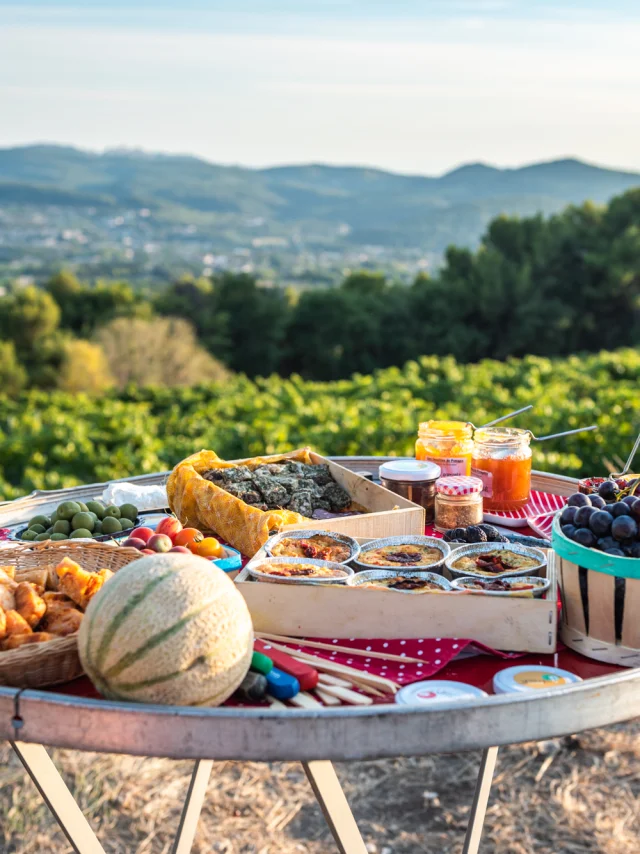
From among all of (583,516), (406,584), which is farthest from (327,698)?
(583,516)

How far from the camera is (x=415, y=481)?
2906mm

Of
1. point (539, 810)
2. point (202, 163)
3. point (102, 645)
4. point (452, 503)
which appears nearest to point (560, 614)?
point (452, 503)

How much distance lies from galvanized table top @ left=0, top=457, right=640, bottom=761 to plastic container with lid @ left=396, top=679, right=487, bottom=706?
9cm

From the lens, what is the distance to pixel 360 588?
2.07m

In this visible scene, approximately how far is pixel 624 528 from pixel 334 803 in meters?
1.08

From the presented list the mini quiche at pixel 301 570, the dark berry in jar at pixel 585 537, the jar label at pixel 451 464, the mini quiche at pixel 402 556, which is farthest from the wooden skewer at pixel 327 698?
the jar label at pixel 451 464

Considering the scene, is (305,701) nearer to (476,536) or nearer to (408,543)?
(408,543)

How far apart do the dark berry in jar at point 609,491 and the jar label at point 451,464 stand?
81 cm

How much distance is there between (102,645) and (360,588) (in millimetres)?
629

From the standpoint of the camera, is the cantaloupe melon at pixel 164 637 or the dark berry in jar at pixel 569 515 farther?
the dark berry in jar at pixel 569 515

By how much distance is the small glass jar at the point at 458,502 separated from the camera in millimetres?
2764

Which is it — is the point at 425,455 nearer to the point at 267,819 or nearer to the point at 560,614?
the point at 560,614

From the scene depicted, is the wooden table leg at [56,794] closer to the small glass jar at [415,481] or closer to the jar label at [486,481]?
the small glass jar at [415,481]

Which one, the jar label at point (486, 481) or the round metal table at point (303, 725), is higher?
the jar label at point (486, 481)
